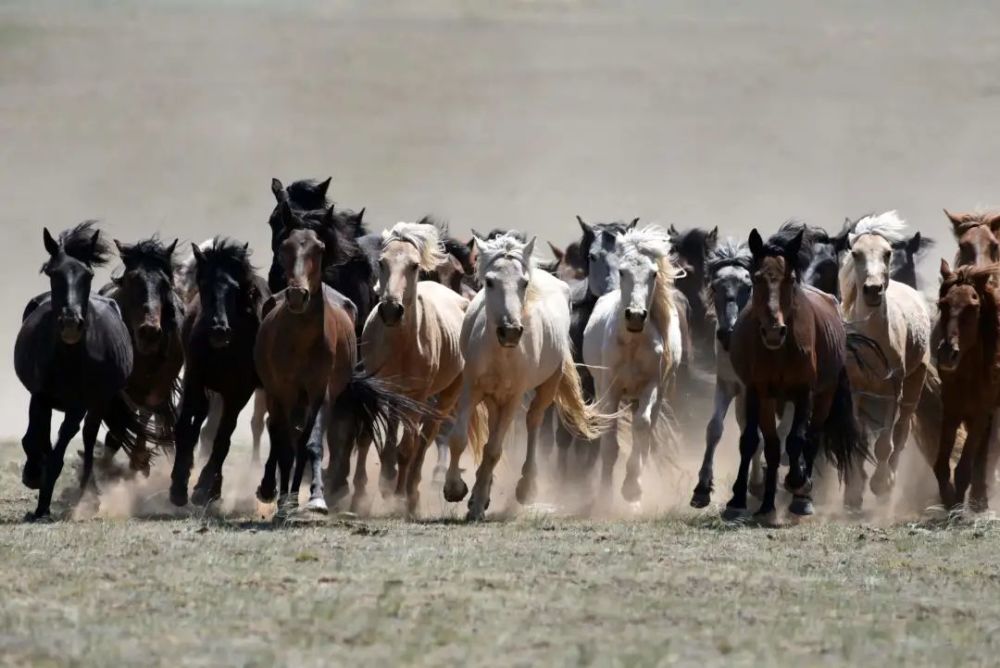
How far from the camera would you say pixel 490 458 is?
38.4ft

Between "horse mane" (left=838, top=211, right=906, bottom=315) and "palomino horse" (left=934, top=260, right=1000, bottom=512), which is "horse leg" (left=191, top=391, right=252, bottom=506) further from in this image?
"horse mane" (left=838, top=211, right=906, bottom=315)

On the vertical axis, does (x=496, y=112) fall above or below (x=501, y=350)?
above

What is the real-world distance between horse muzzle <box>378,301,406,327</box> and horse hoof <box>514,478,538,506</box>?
1.55 metres

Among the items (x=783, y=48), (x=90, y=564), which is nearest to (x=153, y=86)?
(x=783, y=48)

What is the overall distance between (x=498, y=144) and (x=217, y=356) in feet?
146

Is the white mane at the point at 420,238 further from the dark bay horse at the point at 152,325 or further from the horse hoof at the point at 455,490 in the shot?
the horse hoof at the point at 455,490

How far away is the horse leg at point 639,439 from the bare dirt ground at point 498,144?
9.4 inches

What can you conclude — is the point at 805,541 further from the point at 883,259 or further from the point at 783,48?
the point at 783,48

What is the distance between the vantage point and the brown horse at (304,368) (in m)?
10.8

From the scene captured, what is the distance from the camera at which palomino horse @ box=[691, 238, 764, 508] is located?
12.8 metres

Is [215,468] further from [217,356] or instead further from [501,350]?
[501,350]

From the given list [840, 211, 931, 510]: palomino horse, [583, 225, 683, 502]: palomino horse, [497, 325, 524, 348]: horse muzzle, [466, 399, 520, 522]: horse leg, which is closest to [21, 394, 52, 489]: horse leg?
[466, 399, 520, 522]: horse leg

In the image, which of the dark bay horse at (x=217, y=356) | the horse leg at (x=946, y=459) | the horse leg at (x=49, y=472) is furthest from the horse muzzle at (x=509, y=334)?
the horse leg at (x=946, y=459)

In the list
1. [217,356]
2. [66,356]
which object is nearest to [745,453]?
[217,356]
